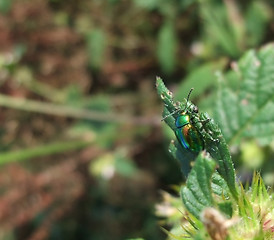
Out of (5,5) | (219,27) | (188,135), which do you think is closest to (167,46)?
(219,27)

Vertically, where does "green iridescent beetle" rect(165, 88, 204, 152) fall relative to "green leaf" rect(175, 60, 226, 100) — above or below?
below

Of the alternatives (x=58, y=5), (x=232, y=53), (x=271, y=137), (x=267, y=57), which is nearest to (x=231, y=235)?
(x=271, y=137)

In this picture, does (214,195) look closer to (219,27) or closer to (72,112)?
(219,27)

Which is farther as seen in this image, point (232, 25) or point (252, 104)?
point (232, 25)

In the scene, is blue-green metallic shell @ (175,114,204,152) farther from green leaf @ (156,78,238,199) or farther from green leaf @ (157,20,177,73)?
green leaf @ (157,20,177,73)

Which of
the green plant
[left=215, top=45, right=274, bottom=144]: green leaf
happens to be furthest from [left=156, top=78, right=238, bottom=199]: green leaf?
[left=215, top=45, right=274, bottom=144]: green leaf
